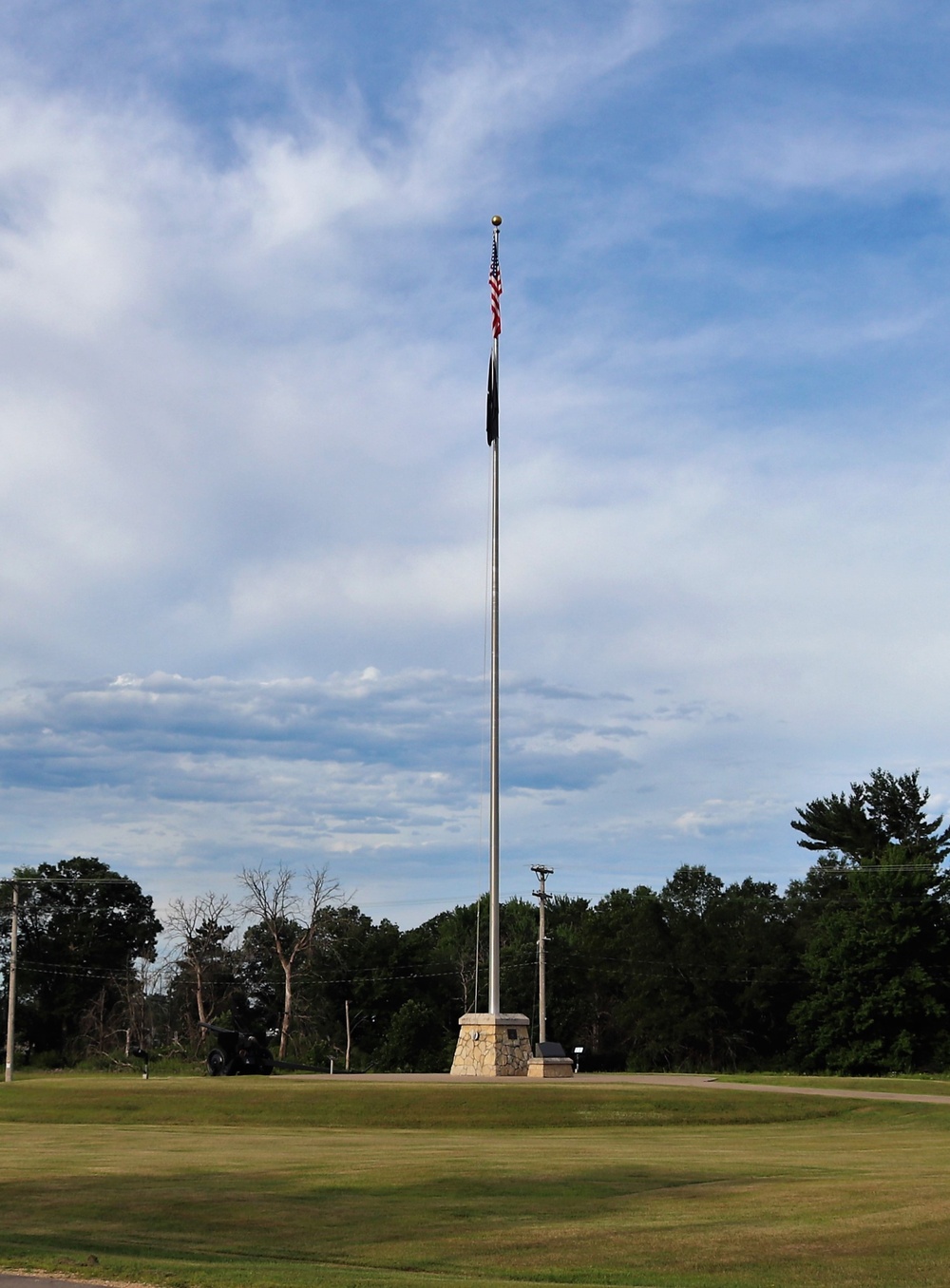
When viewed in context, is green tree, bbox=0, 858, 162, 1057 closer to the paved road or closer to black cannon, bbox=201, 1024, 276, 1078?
black cannon, bbox=201, 1024, 276, 1078

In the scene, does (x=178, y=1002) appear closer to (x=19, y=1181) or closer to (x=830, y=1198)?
(x=19, y=1181)

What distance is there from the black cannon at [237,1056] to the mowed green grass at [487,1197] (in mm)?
7957

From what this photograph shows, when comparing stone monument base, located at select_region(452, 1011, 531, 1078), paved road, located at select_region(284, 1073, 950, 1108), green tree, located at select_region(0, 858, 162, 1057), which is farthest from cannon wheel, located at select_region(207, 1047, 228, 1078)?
green tree, located at select_region(0, 858, 162, 1057)

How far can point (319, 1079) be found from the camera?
119ft

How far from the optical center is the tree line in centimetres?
6266

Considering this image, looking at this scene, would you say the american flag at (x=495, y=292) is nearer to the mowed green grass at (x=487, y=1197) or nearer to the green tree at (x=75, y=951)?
the mowed green grass at (x=487, y=1197)

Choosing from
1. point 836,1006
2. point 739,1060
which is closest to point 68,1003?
point 739,1060

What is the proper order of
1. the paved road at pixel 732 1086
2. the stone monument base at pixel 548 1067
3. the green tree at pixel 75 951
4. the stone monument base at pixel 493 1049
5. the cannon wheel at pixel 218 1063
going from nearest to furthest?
the paved road at pixel 732 1086 → the stone monument base at pixel 493 1049 → the stone monument base at pixel 548 1067 → the cannon wheel at pixel 218 1063 → the green tree at pixel 75 951

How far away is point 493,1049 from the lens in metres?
37.3

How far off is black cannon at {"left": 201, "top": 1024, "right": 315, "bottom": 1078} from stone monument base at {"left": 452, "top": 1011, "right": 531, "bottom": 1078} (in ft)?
19.7

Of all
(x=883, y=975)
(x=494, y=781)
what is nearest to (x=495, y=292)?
(x=494, y=781)

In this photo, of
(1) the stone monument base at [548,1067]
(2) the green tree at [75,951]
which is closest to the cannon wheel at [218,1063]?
(1) the stone monument base at [548,1067]

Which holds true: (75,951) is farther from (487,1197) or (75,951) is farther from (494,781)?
(487,1197)

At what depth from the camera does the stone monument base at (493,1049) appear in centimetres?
3731
